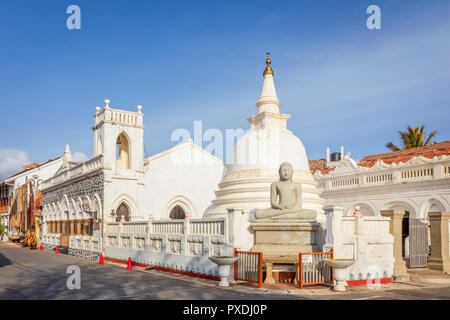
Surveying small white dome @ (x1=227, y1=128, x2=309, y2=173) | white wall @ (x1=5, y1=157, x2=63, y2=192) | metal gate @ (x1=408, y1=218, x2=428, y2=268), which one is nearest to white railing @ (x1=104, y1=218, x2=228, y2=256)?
small white dome @ (x1=227, y1=128, x2=309, y2=173)

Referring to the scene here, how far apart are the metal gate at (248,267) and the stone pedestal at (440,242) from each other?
7.69 meters

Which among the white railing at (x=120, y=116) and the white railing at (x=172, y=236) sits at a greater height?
the white railing at (x=120, y=116)

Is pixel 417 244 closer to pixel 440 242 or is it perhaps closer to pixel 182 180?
pixel 440 242

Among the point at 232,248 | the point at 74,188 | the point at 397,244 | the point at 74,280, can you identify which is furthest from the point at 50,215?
the point at 397,244

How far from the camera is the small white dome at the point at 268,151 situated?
2067 centimetres

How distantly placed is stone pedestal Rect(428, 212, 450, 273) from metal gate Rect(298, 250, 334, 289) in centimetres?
613

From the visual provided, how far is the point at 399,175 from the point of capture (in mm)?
23391

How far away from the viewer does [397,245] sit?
14.2 meters

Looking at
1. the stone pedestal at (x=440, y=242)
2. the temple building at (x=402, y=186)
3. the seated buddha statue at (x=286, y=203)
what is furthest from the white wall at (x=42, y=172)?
the stone pedestal at (x=440, y=242)

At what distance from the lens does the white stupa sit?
64.4ft

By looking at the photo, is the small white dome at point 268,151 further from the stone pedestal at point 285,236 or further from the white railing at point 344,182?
the stone pedestal at point 285,236

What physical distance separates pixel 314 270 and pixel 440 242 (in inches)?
266

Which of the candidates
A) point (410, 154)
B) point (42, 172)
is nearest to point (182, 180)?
point (410, 154)
